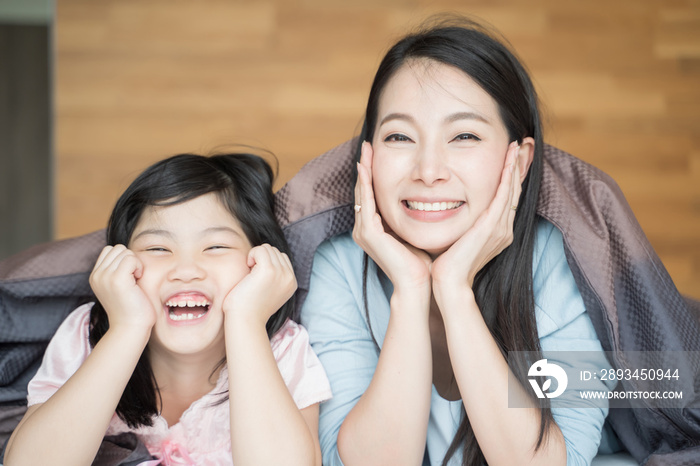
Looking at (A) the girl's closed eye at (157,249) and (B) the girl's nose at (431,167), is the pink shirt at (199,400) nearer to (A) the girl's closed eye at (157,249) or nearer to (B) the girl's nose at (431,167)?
(A) the girl's closed eye at (157,249)

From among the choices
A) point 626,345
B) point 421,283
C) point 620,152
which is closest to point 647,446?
point 626,345

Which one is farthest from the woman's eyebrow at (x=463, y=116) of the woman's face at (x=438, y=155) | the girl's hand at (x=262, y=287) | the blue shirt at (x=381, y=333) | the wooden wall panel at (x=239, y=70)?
the wooden wall panel at (x=239, y=70)

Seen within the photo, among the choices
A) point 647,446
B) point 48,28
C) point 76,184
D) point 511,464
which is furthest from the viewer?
point 48,28

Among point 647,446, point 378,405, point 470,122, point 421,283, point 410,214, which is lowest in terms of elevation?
point 647,446

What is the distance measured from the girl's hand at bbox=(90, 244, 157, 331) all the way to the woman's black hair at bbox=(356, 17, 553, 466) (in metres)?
0.44

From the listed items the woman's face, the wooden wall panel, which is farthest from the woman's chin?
the wooden wall panel

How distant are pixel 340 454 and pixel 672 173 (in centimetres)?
264

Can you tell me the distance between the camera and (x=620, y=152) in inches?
125

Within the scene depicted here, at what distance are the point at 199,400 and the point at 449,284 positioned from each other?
52 centimetres

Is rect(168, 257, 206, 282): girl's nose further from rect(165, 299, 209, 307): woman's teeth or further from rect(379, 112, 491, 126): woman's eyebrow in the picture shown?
rect(379, 112, 491, 126): woman's eyebrow

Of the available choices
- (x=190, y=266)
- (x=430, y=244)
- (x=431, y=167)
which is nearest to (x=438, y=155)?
(x=431, y=167)

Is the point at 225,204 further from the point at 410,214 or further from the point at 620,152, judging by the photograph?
the point at 620,152

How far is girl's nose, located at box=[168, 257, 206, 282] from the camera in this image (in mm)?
1209

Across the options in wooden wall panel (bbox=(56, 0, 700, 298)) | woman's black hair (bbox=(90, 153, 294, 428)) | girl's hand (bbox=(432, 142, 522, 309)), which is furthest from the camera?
wooden wall panel (bbox=(56, 0, 700, 298))
